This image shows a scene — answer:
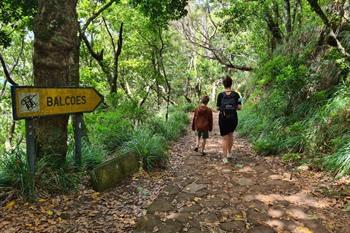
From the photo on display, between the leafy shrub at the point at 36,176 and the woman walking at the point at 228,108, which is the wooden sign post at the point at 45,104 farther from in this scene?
the woman walking at the point at 228,108

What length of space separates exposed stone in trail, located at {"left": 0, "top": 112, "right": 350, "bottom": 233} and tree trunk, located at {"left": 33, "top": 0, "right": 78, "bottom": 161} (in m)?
0.85

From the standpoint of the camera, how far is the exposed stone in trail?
3855 millimetres

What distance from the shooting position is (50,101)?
14.3 ft

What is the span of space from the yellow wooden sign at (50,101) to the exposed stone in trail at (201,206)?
1212 mm

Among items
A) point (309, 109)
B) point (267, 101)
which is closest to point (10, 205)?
point (309, 109)

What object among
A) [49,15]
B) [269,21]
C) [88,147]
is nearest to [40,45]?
[49,15]

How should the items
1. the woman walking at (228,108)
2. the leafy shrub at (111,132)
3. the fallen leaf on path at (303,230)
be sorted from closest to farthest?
1. the fallen leaf on path at (303,230)
2. the woman walking at (228,108)
3. the leafy shrub at (111,132)

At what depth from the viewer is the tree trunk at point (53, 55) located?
448cm

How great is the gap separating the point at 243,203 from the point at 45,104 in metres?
3.17

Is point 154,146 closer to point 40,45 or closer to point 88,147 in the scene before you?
point 88,147

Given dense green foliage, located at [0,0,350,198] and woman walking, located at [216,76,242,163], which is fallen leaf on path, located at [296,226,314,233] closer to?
dense green foliage, located at [0,0,350,198]

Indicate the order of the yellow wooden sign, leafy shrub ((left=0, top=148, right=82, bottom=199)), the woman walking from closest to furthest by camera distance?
the yellow wooden sign < leafy shrub ((left=0, top=148, right=82, bottom=199)) < the woman walking

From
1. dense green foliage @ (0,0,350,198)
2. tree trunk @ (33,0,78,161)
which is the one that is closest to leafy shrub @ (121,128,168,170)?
dense green foliage @ (0,0,350,198)

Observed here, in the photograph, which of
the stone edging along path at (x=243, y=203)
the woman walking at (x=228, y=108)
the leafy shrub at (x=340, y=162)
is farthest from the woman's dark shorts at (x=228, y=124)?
the leafy shrub at (x=340, y=162)
